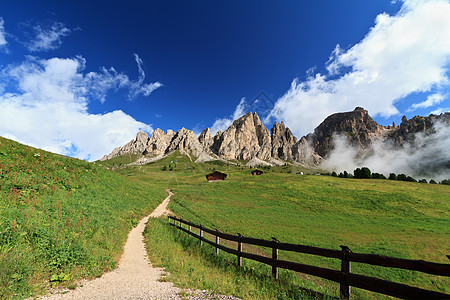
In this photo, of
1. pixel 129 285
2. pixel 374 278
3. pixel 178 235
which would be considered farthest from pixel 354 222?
pixel 129 285

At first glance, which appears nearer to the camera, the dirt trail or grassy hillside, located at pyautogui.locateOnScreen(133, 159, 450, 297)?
the dirt trail

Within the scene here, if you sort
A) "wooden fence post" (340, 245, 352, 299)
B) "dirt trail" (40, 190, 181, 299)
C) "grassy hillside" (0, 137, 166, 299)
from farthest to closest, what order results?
"dirt trail" (40, 190, 181, 299) < "grassy hillside" (0, 137, 166, 299) < "wooden fence post" (340, 245, 352, 299)

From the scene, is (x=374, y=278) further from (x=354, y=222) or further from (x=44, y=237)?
(x=354, y=222)

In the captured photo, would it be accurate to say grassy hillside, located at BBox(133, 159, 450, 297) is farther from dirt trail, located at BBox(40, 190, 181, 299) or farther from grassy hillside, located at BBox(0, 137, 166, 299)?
grassy hillside, located at BBox(0, 137, 166, 299)

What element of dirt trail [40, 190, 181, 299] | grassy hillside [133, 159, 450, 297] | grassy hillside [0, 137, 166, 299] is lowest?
grassy hillside [133, 159, 450, 297]

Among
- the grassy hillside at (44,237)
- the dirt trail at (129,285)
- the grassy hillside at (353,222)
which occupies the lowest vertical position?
the grassy hillside at (353,222)

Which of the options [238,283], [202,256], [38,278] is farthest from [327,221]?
[38,278]

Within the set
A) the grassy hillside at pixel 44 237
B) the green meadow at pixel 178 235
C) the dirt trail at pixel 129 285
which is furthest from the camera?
the green meadow at pixel 178 235

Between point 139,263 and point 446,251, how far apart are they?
30.9 meters

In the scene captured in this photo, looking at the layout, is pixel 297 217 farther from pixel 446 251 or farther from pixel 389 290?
pixel 389 290

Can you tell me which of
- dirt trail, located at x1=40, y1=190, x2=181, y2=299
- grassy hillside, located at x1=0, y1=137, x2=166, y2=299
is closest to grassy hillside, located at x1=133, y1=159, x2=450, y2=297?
dirt trail, located at x1=40, y1=190, x2=181, y2=299

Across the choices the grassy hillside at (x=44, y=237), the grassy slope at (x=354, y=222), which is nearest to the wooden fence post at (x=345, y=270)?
the grassy slope at (x=354, y=222)

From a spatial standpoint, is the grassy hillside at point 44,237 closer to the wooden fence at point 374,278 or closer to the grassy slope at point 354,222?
the wooden fence at point 374,278

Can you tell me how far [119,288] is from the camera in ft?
22.9
